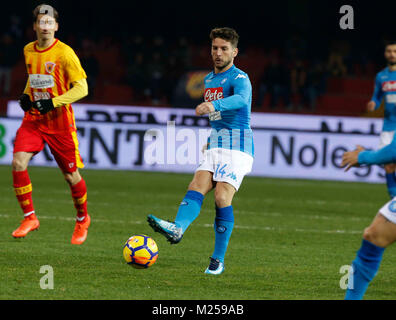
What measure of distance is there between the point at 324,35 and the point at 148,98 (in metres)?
6.58

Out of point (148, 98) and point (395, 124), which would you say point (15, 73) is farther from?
point (395, 124)

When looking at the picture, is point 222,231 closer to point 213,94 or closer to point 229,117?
point 229,117

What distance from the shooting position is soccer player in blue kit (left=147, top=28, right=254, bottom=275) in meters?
6.43

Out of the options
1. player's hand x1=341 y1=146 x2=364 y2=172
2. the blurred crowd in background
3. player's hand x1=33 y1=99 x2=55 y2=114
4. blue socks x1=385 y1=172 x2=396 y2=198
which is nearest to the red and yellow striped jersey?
player's hand x1=33 y1=99 x2=55 y2=114

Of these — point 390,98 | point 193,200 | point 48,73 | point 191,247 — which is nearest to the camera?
point 193,200

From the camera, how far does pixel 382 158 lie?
15.1ft

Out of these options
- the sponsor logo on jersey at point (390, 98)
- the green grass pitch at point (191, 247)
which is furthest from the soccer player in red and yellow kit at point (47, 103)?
the sponsor logo on jersey at point (390, 98)

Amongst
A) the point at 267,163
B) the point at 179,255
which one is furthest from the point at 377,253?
the point at 267,163

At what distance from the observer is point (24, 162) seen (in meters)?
7.68

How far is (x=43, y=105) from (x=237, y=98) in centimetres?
200

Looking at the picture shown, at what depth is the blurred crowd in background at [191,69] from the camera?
2166 cm

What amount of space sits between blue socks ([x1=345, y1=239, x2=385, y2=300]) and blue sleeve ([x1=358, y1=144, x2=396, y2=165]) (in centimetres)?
49

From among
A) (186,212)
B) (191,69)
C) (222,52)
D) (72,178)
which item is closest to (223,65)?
(222,52)

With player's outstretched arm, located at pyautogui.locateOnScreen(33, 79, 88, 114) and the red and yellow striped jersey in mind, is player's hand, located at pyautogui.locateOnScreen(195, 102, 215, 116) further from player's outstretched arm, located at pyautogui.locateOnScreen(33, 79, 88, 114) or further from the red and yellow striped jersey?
the red and yellow striped jersey
